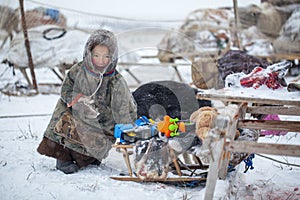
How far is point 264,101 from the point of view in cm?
204

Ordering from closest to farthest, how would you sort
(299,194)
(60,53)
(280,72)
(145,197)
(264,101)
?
(264,101)
(145,197)
(299,194)
(280,72)
(60,53)

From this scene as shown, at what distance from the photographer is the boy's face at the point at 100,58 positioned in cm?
271

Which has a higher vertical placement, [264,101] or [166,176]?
[264,101]

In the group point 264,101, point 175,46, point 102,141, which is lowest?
point 175,46

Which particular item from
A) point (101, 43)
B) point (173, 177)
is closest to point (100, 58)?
point (101, 43)

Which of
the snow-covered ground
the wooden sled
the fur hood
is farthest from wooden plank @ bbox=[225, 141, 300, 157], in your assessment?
the fur hood

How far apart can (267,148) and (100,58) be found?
1458 mm

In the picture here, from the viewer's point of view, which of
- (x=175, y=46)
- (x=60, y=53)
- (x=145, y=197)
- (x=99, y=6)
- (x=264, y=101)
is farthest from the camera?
(x=175, y=46)

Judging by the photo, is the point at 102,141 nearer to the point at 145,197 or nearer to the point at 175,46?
the point at 145,197

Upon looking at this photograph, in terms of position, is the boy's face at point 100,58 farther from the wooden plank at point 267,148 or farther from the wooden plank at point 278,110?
the wooden plank at point 267,148

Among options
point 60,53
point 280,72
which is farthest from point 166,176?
point 60,53

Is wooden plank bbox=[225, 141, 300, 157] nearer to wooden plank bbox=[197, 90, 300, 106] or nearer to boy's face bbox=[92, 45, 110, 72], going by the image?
wooden plank bbox=[197, 90, 300, 106]

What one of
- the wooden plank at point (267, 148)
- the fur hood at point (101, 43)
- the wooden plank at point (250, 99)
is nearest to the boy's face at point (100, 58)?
the fur hood at point (101, 43)

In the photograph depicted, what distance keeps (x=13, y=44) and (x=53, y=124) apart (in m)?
3.95
